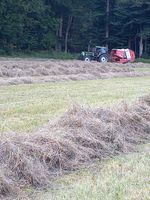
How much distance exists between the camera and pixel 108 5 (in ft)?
187

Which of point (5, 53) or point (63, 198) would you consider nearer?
point (63, 198)

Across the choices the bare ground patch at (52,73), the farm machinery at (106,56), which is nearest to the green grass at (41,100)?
the bare ground patch at (52,73)

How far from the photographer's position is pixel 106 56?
44000 mm

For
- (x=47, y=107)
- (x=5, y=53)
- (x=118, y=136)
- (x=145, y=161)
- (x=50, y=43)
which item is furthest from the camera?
(x=50, y=43)

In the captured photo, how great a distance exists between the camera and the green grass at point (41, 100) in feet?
37.4

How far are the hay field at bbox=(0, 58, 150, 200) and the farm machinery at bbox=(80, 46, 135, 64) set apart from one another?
98.7 feet

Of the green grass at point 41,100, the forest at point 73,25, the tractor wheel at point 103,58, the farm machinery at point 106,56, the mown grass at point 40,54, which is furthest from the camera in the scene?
the forest at point 73,25

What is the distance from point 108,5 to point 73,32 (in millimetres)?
5090

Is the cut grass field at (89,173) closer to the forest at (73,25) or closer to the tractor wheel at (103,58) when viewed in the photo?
the tractor wheel at (103,58)

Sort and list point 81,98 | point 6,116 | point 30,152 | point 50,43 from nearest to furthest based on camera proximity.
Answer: point 30,152
point 6,116
point 81,98
point 50,43

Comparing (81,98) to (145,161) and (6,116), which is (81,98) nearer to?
(6,116)

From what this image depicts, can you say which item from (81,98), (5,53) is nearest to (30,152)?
(81,98)

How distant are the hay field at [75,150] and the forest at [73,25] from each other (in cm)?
3667

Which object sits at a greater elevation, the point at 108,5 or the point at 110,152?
the point at 108,5
